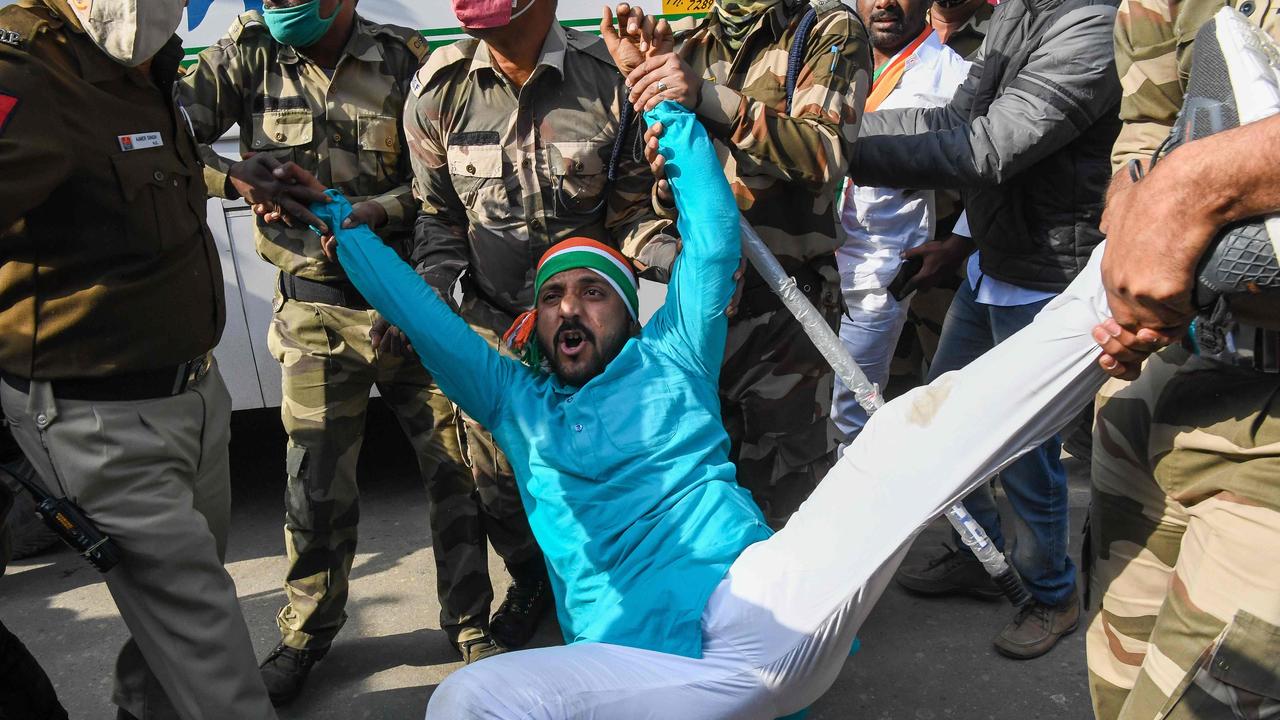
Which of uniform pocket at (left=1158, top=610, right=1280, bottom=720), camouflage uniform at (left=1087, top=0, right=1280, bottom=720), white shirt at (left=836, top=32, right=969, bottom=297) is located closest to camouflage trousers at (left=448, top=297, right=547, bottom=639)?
white shirt at (left=836, top=32, right=969, bottom=297)

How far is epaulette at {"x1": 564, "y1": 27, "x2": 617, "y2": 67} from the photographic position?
3.02 metres

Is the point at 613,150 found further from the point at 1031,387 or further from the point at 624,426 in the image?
the point at 1031,387

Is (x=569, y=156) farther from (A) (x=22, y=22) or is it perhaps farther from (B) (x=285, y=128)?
(A) (x=22, y=22)

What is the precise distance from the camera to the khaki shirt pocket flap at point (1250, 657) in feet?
4.87

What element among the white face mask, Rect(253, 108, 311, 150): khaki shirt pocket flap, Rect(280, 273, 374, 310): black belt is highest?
the white face mask

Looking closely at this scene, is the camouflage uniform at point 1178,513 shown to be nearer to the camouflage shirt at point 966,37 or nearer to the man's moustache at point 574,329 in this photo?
the man's moustache at point 574,329

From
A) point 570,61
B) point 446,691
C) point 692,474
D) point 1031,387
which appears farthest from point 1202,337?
point 570,61

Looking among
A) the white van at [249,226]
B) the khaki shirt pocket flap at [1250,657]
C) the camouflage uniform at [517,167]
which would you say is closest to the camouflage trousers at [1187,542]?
the khaki shirt pocket flap at [1250,657]

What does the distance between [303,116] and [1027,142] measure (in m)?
2.23

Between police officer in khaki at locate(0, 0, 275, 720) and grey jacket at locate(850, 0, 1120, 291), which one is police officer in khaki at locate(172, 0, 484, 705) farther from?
grey jacket at locate(850, 0, 1120, 291)

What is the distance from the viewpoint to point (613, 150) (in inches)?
116

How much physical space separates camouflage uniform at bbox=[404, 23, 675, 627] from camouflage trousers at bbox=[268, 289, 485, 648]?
0.40 meters

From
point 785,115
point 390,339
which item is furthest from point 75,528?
point 785,115

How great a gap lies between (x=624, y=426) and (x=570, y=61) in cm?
→ 125
